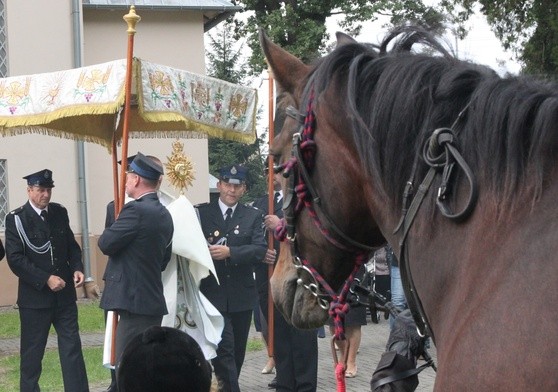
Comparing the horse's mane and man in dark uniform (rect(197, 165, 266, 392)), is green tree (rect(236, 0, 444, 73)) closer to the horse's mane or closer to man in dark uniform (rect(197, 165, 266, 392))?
man in dark uniform (rect(197, 165, 266, 392))

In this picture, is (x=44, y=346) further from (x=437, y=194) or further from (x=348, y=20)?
(x=348, y=20)

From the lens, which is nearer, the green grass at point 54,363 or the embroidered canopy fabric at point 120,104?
the embroidered canopy fabric at point 120,104

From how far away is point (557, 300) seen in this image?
1.90 metres

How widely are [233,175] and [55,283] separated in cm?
190

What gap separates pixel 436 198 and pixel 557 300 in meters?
0.50

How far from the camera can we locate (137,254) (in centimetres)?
773

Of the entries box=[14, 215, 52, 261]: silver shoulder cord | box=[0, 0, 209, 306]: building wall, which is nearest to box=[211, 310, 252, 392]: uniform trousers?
box=[14, 215, 52, 261]: silver shoulder cord

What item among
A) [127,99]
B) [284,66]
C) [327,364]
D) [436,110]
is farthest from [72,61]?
[436,110]

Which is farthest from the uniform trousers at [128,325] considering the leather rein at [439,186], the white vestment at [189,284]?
the leather rein at [439,186]

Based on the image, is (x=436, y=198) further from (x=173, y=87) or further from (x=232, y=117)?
(x=232, y=117)

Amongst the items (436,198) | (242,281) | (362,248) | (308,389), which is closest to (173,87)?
(242,281)

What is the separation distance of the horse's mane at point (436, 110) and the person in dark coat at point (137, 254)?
4886 mm

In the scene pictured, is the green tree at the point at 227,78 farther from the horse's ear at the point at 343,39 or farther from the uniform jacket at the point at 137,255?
the horse's ear at the point at 343,39

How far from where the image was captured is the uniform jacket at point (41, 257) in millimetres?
8945
